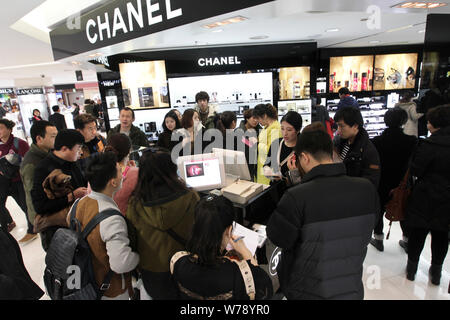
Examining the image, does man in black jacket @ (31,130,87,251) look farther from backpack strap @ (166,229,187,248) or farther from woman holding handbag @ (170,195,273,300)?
woman holding handbag @ (170,195,273,300)

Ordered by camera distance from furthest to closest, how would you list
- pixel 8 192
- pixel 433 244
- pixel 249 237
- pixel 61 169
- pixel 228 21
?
1. pixel 8 192
2. pixel 433 244
3. pixel 61 169
4. pixel 228 21
5. pixel 249 237

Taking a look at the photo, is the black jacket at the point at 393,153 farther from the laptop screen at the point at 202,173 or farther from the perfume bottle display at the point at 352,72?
the perfume bottle display at the point at 352,72

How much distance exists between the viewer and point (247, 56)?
6.07 metres

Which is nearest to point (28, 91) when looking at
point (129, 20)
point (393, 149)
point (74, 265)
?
point (129, 20)

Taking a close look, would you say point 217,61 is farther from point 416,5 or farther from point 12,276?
point 12,276

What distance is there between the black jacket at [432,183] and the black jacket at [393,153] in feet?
1.42

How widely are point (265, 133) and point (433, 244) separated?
2.03 m

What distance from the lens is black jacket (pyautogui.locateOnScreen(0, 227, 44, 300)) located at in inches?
42.3

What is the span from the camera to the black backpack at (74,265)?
1429 millimetres

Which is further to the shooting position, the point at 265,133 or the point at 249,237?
the point at 265,133

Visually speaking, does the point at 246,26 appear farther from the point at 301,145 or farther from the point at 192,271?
the point at 192,271

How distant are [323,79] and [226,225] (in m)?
7.30

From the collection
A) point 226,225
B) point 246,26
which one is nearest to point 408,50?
point 246,26
